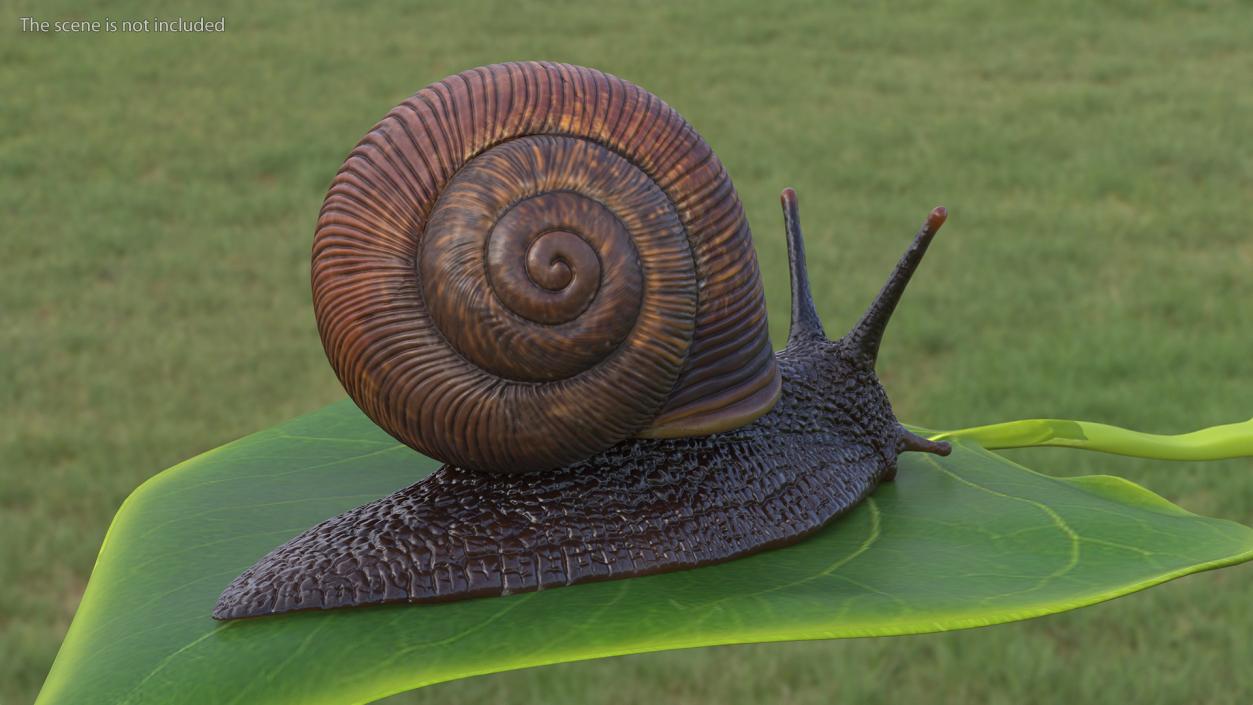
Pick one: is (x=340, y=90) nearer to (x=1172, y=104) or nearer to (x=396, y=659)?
(x=1172, y=104)

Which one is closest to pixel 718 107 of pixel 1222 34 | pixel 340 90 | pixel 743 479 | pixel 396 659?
pixel 340 90

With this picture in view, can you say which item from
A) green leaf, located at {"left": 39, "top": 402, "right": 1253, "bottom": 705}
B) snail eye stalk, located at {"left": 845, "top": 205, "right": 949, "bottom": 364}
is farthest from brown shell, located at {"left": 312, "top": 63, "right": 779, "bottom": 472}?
snail eye stalk, located at {"left": 845, "top": 205, "right": 949, "bottom": 364}

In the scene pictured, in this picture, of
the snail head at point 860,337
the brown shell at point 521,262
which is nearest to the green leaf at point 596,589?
the snail head at point 860,337

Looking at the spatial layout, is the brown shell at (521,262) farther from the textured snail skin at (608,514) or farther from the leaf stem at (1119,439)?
the leaf stem at (1119,439)

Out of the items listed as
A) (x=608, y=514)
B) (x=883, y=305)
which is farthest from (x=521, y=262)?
(x=883, y=305)

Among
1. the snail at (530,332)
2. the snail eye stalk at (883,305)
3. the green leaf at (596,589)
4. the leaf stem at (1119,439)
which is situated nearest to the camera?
the green leaf at (596,589)

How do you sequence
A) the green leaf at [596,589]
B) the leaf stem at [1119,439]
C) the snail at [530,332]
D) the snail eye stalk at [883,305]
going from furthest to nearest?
the leaf stem at [1119,439] < the snail eye stalk at [883,305] < the snail at [530,332] < the green leaf at [596,589]

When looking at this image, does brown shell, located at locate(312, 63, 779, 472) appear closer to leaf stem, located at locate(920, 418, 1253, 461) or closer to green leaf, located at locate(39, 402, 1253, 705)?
green leaf, located at locate(39, 402, 1253, 705)
